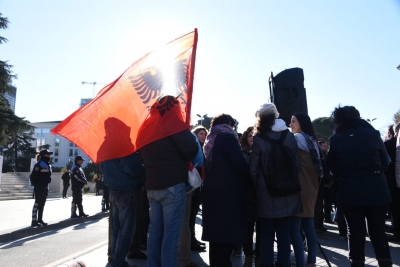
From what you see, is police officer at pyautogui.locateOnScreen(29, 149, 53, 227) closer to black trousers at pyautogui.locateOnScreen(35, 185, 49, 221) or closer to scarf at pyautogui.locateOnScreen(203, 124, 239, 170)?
black trousers at pyautogui.locateOnScreen(35, 185, 49, 221)

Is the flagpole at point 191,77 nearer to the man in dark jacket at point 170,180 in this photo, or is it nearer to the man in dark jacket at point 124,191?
the man in dark jacket at point 170,180

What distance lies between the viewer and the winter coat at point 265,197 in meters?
4.30

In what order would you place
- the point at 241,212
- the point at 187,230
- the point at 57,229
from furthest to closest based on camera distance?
the point at 57,229 → the point at 187,230 → the point at 241,212

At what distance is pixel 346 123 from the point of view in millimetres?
4809

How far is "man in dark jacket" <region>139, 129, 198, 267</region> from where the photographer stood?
4125mm

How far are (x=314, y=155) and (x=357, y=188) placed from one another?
64 centimetres

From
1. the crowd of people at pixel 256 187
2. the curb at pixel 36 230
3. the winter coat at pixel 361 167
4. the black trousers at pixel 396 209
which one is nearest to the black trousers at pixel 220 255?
the crowd of people at pixel 256 187

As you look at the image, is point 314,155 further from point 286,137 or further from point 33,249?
point 33,249

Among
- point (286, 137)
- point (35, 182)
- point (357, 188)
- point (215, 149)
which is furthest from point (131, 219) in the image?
point (35, 182)

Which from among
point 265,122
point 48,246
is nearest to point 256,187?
point 265,122

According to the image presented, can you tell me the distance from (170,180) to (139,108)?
0.99m

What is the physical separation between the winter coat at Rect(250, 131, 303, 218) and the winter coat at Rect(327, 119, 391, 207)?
0.63 metres

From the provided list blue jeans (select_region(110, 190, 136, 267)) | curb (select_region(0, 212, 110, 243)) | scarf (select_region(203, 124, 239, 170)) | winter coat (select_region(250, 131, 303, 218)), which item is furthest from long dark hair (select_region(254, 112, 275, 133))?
curb (select_region(0, 212, 110, 243))

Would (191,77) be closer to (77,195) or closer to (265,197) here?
(265,197)
